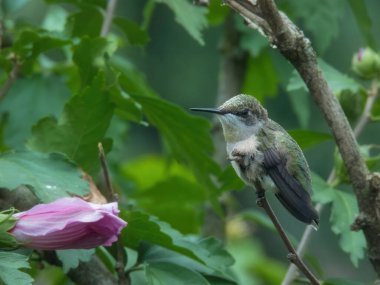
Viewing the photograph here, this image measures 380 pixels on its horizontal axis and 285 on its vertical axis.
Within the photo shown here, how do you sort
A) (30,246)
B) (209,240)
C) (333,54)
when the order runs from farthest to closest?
(333,54)
(209,240)
(30,246)

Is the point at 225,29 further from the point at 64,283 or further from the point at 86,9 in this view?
the point at 64,283

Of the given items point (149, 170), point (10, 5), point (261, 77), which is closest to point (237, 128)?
point (10, 5)

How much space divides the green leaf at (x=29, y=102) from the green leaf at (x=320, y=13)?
735 mm

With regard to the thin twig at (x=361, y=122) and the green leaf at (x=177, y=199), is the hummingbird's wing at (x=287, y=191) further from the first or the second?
the green leaf at (x=177, y=199)

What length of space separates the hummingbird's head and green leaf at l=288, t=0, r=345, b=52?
1.11 meters

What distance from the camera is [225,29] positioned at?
3193mm

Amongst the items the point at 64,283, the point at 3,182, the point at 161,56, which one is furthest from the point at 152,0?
the point at 161,56

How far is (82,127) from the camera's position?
2.18m

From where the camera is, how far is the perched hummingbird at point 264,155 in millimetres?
1750

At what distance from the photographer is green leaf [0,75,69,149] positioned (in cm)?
270

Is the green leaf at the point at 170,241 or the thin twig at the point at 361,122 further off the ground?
the thin twig at the point at 361,122

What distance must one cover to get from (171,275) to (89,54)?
612 mm

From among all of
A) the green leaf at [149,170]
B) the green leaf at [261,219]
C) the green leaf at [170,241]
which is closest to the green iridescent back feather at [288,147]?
the green leaf at [170,241]

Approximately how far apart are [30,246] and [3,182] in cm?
17
